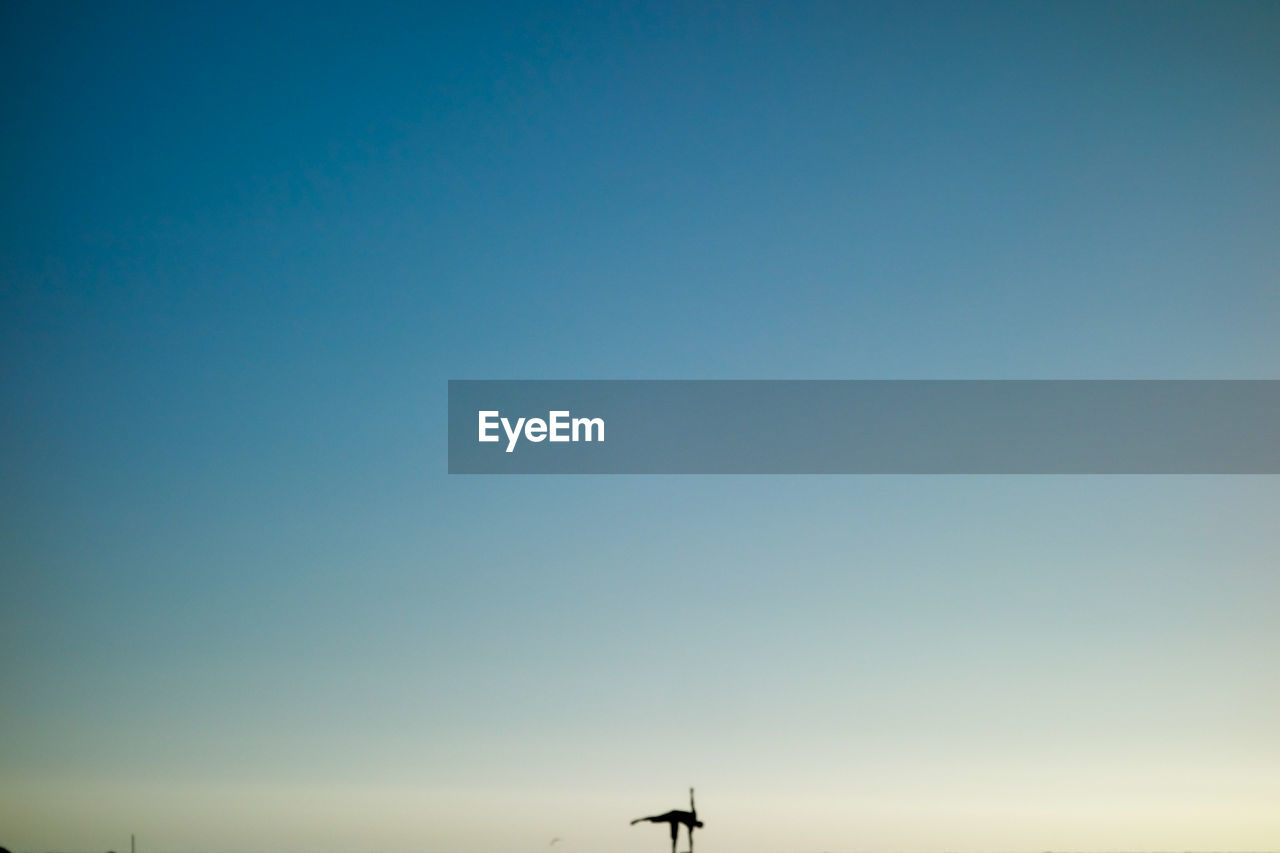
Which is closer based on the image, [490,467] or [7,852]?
[490,467]

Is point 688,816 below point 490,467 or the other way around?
below

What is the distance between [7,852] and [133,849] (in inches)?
2138

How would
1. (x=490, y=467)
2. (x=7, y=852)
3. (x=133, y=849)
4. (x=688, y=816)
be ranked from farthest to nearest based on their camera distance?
(x=133, y=849) < (x=688, y=816) < (x=7, y=852) < (x=490, y=467)

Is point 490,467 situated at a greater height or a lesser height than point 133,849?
greater

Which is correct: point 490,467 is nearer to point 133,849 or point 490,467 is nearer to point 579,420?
point 579,420

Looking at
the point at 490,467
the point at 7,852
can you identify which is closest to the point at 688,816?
the point at 7,852

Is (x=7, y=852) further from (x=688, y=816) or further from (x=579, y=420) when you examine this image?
(x=579, y=420)

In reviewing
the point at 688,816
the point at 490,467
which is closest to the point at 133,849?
the point at 688,816

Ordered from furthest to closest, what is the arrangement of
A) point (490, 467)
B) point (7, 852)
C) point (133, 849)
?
point (133, 849)
point (7, 852)
point (490, 467)

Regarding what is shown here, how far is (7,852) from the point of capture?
378ft

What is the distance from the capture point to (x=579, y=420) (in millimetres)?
58281

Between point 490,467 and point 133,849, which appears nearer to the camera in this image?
point 490,467

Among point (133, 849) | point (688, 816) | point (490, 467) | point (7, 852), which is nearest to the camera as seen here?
point (490, 467)

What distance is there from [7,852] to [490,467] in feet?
263
